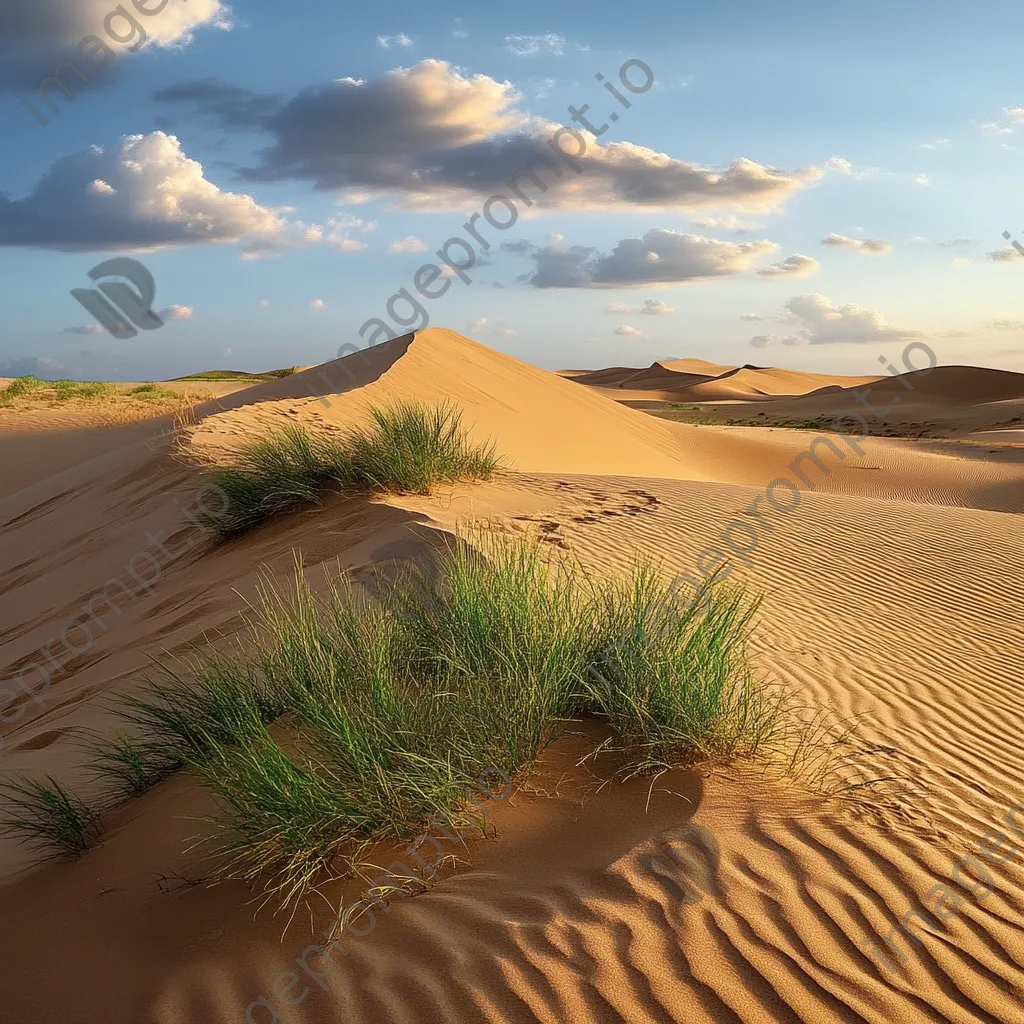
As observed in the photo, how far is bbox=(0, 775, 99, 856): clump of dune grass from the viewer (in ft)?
11.6

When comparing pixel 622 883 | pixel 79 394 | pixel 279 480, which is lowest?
pixel 622 883

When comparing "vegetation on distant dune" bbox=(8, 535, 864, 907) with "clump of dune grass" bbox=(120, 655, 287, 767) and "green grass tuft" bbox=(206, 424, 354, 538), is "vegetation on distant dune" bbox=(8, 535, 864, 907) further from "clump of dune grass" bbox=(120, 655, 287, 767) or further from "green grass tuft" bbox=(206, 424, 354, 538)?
"green grass tuft" bbox=(206, 424, 354, 538)

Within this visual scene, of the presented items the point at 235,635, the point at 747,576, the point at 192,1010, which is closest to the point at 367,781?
the point at 192,1010

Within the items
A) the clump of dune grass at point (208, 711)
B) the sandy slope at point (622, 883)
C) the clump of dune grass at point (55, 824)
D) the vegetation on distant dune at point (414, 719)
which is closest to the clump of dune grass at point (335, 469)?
the sandy slope at point (622, 883)

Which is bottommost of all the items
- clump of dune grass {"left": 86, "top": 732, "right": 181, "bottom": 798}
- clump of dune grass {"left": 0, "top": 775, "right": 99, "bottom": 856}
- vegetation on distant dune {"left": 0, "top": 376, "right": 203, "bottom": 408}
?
clump of dune grass {"left": 0, "top": 775, "right": 99, "bottom": 856}

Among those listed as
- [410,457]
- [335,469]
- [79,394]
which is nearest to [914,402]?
[79,394]

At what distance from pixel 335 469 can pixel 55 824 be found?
17.1 ft

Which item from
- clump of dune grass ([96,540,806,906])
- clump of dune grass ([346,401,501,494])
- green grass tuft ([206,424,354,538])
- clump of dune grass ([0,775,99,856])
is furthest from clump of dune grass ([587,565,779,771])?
green grass tuft ([206,424,354,538])

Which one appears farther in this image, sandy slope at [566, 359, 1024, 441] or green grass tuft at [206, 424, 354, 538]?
sandy slope at [566, 359, 1024, 441]

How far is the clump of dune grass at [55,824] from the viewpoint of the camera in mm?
3529

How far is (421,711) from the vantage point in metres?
3.39

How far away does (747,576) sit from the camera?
7.39 m

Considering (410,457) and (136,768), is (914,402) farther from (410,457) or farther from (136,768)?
(136,768)

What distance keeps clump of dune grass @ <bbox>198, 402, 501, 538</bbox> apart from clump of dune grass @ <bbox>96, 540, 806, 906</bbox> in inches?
155
